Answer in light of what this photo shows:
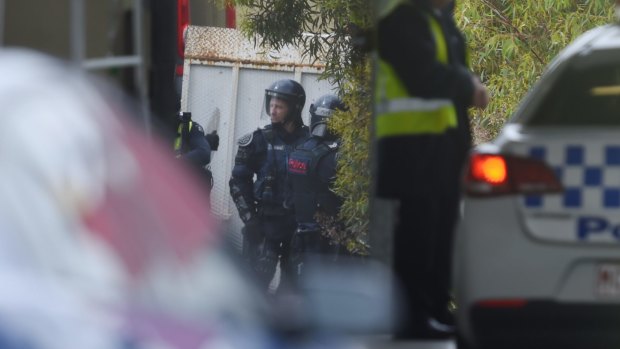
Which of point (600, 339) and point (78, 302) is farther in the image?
point (600, 339)

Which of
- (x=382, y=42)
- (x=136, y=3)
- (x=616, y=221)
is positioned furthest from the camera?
(x=136, y=3)

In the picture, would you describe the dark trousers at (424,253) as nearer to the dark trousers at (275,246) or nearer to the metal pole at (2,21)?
the metal pole at (2,21)

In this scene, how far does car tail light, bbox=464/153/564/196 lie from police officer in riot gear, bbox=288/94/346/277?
7158 millimetres

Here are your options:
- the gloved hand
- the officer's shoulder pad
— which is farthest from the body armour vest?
the gloved hand

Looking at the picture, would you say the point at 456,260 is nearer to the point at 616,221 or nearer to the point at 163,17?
the point at 616,221

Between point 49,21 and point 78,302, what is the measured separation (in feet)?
12.6

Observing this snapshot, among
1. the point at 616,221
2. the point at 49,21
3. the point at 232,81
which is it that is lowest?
the point at 232,81

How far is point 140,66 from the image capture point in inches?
299

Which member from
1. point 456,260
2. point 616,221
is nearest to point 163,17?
point 456,260

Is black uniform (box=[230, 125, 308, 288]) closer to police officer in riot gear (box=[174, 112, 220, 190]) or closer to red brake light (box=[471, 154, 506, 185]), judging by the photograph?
police officer in riot gear (box=[174, 112, 220, 190])

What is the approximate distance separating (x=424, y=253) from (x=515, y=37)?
979 cm

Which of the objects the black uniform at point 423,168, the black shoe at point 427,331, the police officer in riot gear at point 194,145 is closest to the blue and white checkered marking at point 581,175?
the black uniform at point 423,168

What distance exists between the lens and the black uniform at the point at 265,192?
1328 centimetres

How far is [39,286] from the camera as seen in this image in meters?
2.65
